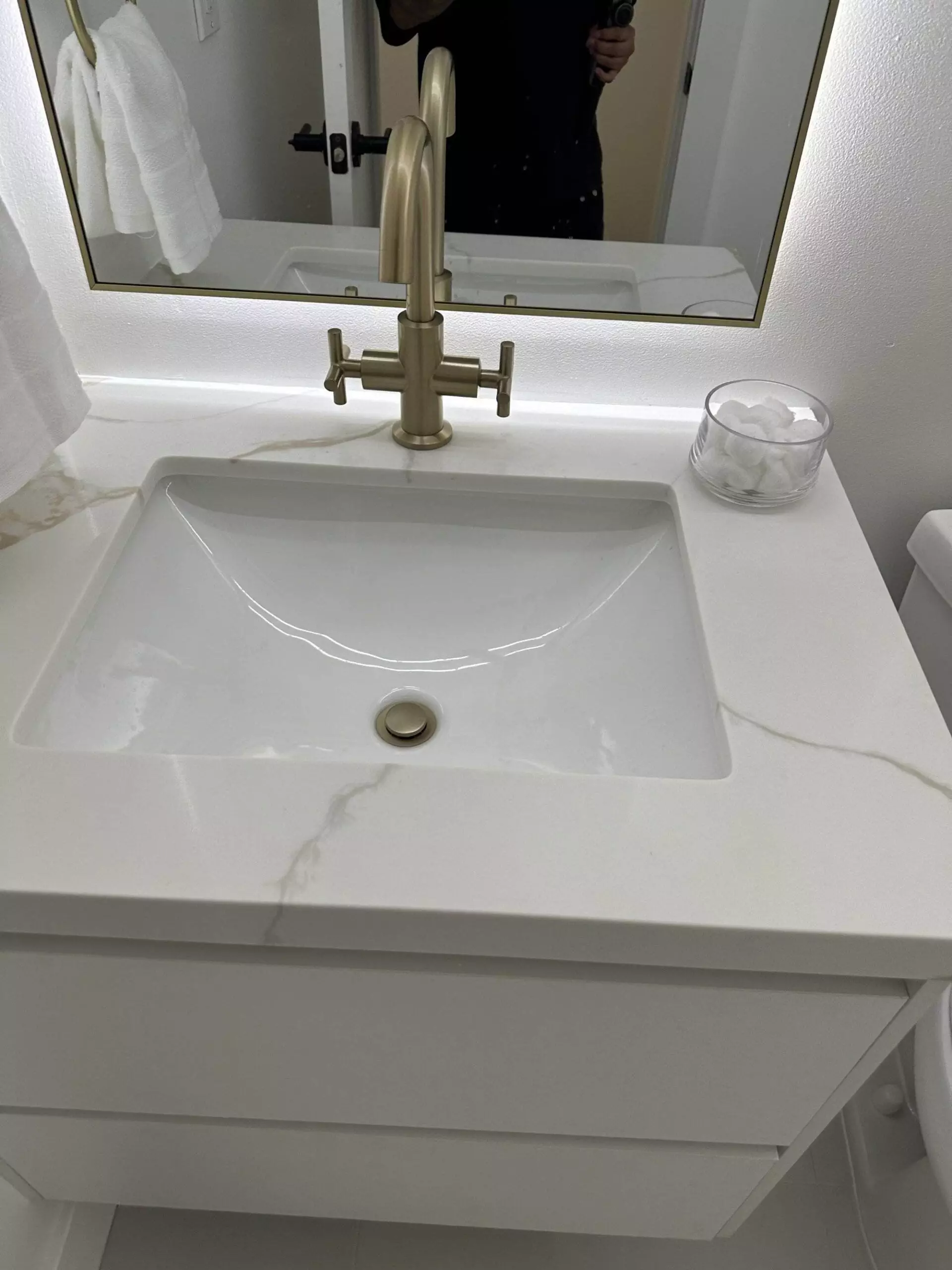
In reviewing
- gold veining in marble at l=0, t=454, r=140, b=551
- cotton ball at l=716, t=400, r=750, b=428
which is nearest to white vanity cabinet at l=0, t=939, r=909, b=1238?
gold veining in marble at l=0, t=454, r=140, b=551

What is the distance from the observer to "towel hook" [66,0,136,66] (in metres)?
0.69

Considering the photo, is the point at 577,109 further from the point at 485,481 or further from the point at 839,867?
the point at 839,867

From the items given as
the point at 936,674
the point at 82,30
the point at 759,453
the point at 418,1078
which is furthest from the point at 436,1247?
the point at 82,30

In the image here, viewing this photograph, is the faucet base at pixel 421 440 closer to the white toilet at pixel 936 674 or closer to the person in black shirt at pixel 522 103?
the person in black shirt at pixel 522 103

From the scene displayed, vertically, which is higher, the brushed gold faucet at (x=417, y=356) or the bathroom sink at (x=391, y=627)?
the brushed gold faucet at (x=417, y=356)

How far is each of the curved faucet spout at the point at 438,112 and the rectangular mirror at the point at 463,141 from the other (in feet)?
0.11

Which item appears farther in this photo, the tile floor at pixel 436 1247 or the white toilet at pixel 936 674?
the tile floor at pixel 436 1247

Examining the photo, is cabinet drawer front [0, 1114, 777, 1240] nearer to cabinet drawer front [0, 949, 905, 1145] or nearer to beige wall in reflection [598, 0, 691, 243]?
cabinet drawer front [0, 949, 905, 1145]

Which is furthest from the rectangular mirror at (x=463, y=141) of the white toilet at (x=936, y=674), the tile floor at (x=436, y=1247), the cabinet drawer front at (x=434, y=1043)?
the tile floor at (x=436, y=1247)

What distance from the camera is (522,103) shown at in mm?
715

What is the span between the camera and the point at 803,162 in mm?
730

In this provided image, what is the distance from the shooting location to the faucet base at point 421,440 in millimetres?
791

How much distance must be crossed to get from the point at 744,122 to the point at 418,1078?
0.76 metres

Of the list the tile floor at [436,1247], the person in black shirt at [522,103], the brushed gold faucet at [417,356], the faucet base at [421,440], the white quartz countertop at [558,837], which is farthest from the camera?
the tile floor at [436,1247]
